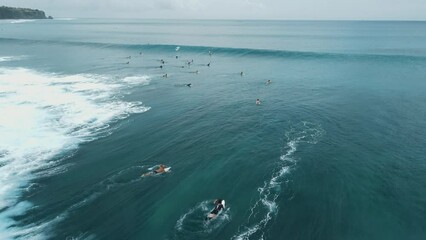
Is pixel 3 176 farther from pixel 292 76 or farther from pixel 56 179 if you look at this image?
pixel 292 76

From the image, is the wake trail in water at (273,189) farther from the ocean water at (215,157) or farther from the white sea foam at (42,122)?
the white sea foam at (42,122)

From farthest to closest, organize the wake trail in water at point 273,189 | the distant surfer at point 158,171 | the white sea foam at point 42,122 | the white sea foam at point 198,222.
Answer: the distant surfer at point 158,171 < the white sea foam at point 42,122 < the wake trail in water at point 273,189 < the white sea foam at point 198,222

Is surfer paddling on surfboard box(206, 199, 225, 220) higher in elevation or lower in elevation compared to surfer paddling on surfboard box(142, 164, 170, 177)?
lower

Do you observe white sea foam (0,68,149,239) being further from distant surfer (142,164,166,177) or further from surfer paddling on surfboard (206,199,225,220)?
surfer paddling on surfboard (206,199,225,220)

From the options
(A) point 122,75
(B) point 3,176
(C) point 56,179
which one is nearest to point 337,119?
(C) point 56,179

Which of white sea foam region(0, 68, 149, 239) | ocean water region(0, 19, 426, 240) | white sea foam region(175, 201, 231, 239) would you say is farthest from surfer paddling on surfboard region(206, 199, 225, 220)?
white sea foam region(0, 68, 149, 239)

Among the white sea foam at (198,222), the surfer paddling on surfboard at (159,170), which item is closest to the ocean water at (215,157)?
the white sea foam at (198,222)
